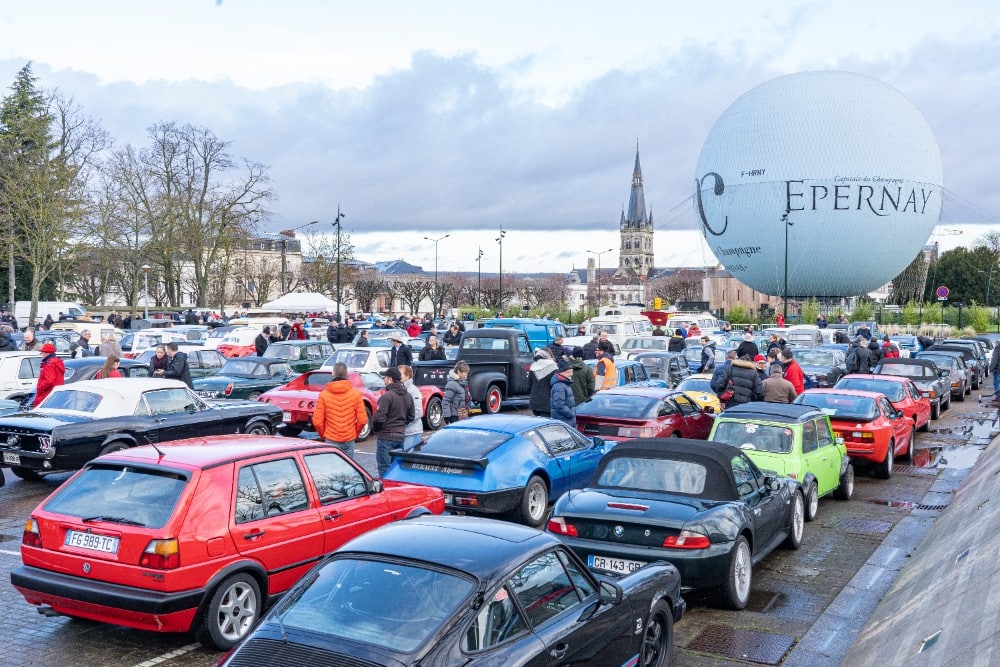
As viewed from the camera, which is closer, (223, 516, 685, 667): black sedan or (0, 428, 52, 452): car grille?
(223, 516, 685, 667): black sedan

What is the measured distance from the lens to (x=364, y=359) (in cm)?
2123

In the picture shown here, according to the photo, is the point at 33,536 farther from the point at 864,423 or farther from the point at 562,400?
the point at 864,423

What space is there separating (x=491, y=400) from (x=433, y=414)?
2447mm

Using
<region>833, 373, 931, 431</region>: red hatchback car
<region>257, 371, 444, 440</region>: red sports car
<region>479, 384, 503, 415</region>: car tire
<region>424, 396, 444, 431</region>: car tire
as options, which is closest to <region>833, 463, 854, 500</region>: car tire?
<region>833, 373, 931, 431</region>: red hatchback car

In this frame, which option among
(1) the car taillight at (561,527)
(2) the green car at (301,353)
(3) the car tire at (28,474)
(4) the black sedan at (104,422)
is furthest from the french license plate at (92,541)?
(2) the green car at (301,353)

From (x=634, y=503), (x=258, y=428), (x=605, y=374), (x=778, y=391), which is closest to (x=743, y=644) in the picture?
(x=634, y=503)

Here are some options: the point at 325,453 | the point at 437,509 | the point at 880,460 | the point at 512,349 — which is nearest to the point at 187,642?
the point at 325,453

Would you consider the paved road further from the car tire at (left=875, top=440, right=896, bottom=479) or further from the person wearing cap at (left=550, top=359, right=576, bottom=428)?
the person wearing cap at (left=550, top=359, right=576, bottom=428)

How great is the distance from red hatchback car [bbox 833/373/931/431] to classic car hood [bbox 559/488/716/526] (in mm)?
10445

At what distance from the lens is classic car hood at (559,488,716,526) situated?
7.92 meters

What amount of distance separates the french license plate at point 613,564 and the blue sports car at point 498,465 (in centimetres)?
245

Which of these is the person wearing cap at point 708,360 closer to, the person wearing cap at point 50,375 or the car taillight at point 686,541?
the person wearing cap at point 50,375

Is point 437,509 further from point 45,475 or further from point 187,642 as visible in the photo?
point 45,475

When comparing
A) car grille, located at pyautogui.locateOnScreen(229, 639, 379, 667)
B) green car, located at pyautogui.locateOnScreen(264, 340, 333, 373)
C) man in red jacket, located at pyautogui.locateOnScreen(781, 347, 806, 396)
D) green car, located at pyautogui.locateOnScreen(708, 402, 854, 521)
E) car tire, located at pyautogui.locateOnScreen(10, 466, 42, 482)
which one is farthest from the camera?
green car, located at pyautogui.locateOnScreen(264, 340, 333, 373)
